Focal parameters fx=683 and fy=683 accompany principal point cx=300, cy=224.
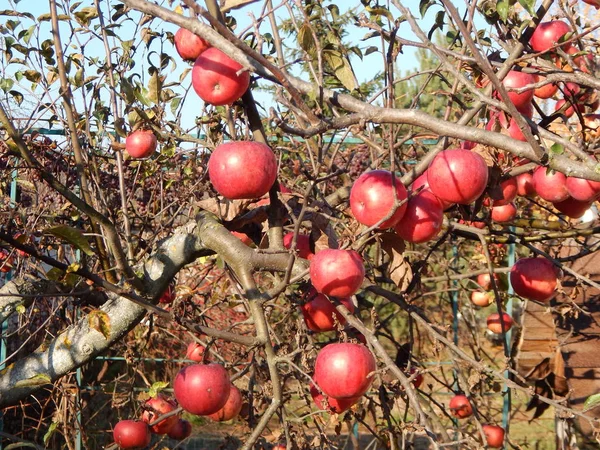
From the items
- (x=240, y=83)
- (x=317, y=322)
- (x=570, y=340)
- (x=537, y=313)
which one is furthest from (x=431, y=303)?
(x=240, y=83)

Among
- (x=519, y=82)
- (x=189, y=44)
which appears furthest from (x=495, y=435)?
(x=189, y=44)

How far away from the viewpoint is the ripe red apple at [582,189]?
1705 millimetres

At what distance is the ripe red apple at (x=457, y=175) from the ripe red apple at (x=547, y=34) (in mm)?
533

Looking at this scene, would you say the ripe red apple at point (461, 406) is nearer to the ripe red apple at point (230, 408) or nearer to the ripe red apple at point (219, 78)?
the ripe red apple at point (230, 408)

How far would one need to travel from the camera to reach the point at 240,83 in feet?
4.66

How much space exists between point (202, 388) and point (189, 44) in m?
0.84

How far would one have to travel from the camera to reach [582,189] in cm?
172

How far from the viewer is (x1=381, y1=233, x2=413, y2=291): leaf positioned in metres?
1.63

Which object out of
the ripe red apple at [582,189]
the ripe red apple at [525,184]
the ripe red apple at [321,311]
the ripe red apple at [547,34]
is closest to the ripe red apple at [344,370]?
the ripe red apple at [321,311]

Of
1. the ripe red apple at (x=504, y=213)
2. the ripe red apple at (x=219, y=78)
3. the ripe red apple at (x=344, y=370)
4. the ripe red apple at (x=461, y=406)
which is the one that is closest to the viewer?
the ripe red apple at (x=219, y=78)

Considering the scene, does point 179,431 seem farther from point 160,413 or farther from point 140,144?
point 140,144

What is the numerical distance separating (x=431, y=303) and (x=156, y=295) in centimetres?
539

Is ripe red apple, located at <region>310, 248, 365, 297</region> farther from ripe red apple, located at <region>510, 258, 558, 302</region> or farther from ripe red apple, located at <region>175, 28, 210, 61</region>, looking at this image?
ripe red apple, located at <region>510, 258, 558, 302</region>

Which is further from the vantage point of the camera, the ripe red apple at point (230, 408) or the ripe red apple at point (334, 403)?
the ripe red apple at point (230, 408)
